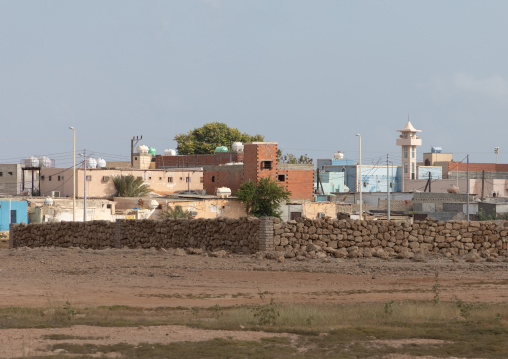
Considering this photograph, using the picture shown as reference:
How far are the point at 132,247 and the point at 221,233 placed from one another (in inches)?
203

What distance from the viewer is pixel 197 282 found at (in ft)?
74.6

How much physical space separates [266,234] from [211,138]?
9138 centimetres

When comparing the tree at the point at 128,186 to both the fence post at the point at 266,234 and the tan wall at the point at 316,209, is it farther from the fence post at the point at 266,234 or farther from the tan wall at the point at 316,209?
the fence post at the point at 266,234

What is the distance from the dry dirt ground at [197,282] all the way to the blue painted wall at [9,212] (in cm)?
3049

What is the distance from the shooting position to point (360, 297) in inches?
755

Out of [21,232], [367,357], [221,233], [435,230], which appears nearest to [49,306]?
[367,357]

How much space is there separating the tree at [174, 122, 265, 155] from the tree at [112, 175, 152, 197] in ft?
140

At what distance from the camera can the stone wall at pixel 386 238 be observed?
94.1 ft

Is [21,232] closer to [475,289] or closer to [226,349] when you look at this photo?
[475,289]

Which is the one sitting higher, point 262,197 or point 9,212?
point 262,197

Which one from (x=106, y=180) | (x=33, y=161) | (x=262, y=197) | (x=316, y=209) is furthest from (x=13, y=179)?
(x=316, y=209)

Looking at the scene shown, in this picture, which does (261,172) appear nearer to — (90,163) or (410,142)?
(90,163)

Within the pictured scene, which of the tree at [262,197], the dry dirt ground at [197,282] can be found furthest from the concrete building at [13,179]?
the dry dirt ground at [197,282]

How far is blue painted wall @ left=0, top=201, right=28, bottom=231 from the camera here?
200 ft
